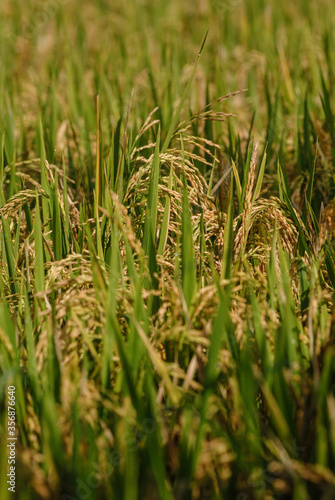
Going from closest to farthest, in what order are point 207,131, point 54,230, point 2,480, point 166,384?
1. point 2,480
2. point 166,384
3. point 54,230
4. point 207,131

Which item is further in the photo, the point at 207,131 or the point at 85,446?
the point at 207,131

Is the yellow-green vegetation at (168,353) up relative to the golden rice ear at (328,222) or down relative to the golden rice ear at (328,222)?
down

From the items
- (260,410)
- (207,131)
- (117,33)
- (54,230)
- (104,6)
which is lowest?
(260,410)

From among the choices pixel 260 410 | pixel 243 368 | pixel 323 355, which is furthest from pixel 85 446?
pixel 323 355

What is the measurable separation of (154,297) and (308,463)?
485 mm

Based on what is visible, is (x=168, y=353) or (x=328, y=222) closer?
(x=168, y=353)

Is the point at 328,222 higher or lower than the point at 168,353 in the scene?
higher

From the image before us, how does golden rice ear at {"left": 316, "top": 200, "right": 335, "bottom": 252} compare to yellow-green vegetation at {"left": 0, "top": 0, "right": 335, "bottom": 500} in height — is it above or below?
above

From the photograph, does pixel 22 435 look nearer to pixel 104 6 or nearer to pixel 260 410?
pixel 260 410

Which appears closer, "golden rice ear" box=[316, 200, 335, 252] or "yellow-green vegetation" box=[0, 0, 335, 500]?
"yellow-green vegetation" box=[0, 0, 335, 500]

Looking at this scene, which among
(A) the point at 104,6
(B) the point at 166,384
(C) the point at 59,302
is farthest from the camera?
(A) the point at 104,6

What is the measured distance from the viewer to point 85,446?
97 cm

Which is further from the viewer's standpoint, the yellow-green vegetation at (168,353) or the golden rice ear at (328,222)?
the golden rice ear at (328,222)

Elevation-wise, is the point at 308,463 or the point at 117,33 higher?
the point at 117,33
